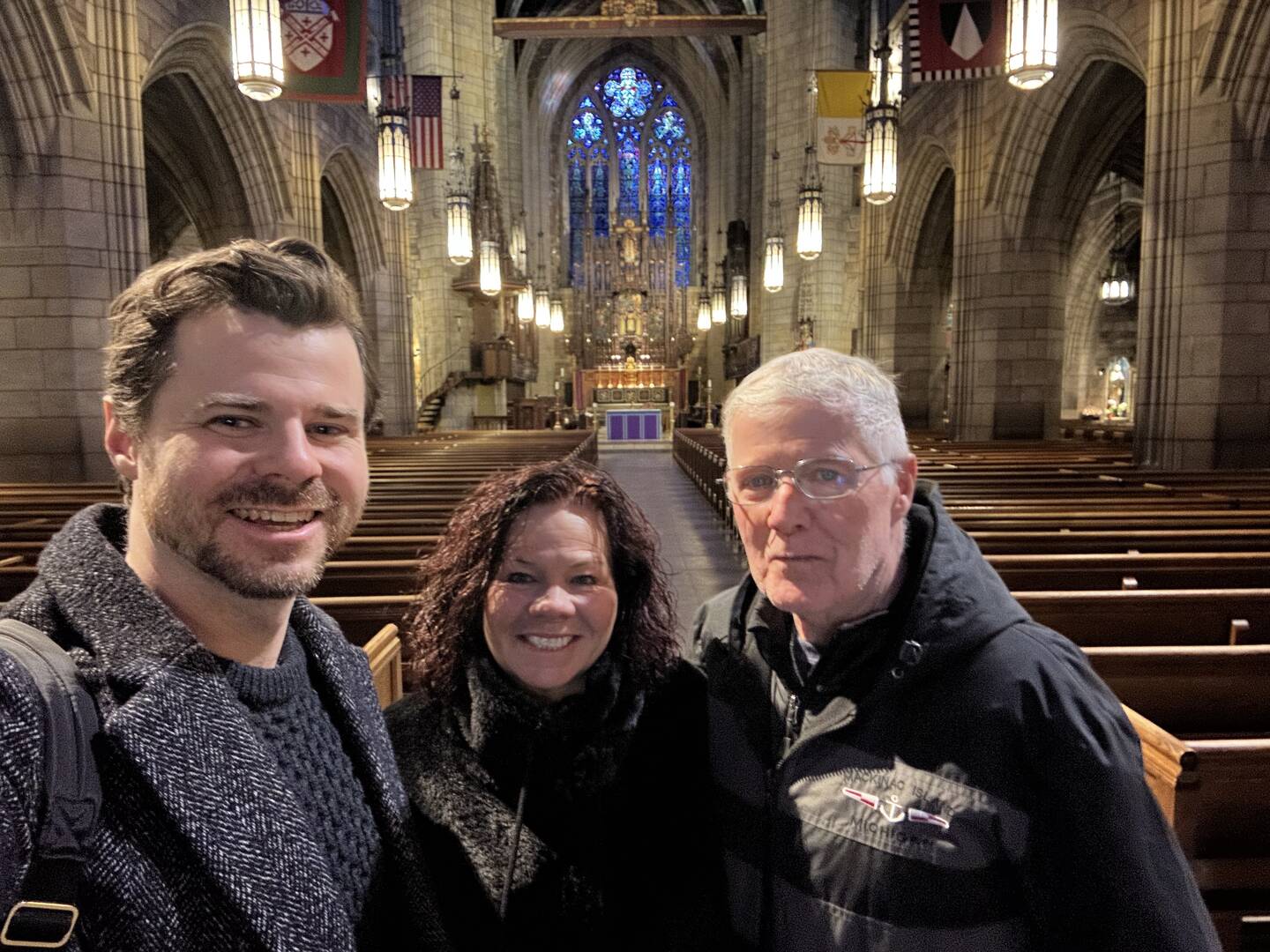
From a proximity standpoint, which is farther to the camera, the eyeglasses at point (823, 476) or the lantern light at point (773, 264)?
the lantern light at point (773, 264)

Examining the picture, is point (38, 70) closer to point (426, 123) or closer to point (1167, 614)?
point (426, 123)

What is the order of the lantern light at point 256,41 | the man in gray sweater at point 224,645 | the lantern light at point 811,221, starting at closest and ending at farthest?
1. the man in gray sweater at point 224,645
2. the lantern light at point 256,41
3. the lantern light at point 811,221

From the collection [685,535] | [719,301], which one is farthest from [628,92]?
[685,535]

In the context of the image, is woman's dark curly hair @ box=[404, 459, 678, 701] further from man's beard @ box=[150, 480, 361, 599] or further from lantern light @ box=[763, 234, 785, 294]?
lantern light @ box=[763, 234, 785, 294]

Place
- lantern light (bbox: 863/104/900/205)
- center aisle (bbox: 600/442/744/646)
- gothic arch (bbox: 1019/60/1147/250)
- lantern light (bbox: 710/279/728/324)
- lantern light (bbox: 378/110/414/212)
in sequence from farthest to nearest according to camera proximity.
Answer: lantern light (bbox: 710/279/728/324), gothic arch (bbox: 1019/60/1147/250), lantern light (bbox: 378/110/414/212), lantern light (bbox: 863/104/900/205), center aisle (bbox: 600/442/744/646)

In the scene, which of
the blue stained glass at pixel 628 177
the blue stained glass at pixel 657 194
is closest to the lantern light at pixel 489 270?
the blue stained glass at pixel 628 177

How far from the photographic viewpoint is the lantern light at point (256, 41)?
5066 mm

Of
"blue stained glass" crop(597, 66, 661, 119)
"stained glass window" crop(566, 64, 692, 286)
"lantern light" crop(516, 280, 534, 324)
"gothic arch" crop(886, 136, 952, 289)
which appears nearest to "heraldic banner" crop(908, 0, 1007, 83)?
"gothic arch" crop(886, 136, 952, 289)

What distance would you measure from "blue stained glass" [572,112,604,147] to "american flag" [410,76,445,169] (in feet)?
70.7

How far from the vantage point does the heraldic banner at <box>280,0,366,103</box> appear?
309 inches

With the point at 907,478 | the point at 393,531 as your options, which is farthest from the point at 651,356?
the point at 907,478

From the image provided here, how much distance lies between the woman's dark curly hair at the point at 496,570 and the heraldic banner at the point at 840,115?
34.2 feet

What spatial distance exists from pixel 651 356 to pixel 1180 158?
69.2 ft

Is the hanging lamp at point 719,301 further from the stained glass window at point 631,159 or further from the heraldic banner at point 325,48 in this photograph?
the heraldic banner at point 325,48
